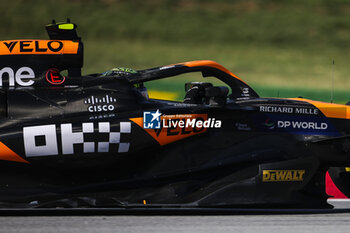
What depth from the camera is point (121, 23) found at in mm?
26109

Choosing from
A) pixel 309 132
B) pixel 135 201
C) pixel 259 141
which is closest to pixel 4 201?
pixel 135 201

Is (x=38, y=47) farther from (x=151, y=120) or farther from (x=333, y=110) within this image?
(x=333, y=110)

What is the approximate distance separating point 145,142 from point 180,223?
97 cm

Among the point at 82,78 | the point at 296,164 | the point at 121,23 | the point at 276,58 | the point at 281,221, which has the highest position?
the point at 121,23

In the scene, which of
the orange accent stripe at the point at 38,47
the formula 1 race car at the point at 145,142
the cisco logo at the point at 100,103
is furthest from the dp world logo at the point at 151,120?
the orange accent stripe at the point at 38,47

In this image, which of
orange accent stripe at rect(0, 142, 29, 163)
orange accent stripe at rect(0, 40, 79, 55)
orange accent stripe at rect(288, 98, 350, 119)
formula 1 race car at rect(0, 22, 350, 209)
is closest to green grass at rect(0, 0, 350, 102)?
orange accent stripe at rect(288, 98, 350, 119)

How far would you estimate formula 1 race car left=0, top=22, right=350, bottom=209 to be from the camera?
19.0 feet

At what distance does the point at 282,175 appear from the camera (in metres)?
6.18

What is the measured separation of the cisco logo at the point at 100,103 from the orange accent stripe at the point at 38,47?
2.31 ft

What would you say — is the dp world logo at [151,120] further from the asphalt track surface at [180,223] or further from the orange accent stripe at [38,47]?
the orange accent stripe at [38,47]

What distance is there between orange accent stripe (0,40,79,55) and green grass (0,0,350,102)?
54.4 ft

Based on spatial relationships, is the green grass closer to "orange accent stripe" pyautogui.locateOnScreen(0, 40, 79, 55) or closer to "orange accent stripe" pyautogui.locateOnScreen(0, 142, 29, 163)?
"orange accent stripe" pyautogui.locateOnScreen(0, 40, 79, 55)

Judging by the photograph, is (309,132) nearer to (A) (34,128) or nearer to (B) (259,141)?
(B) (259,141)

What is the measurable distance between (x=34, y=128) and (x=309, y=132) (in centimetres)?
292
